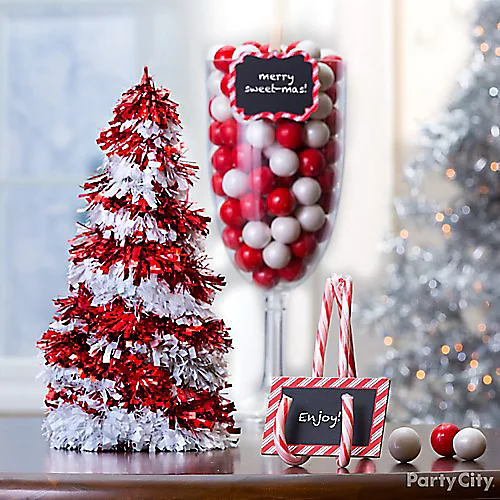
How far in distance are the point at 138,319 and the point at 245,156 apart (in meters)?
0.46

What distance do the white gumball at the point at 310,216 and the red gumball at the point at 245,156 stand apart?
0.33ft

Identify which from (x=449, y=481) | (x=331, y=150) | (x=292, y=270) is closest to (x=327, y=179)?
(x=331, y=150)

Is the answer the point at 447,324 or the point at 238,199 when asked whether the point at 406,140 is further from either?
the point at 238,199

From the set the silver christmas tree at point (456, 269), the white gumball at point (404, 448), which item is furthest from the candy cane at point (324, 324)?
the silver christmas tree at point (456, 269)

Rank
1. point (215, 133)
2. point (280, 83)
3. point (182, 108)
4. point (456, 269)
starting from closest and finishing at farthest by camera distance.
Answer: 1. point (280, 83)
2. point (215, 133)
3. point (456, 269)
4. point (182, 108)

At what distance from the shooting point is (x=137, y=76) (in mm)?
2834

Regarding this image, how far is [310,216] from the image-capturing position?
1.53 m

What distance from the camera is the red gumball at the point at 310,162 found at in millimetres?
1508

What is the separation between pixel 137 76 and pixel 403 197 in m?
0.82

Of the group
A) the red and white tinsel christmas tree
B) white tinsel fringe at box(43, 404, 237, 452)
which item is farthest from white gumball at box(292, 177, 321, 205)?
white tinsel fringe at box(43, 404, 237, 452)

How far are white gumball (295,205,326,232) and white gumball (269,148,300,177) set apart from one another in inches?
2.3

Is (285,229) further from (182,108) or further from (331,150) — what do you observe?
(182,108)

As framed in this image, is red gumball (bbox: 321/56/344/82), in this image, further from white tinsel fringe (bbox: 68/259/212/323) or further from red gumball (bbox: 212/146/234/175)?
white tinsel fringe (bbox: 68/259/212/323)

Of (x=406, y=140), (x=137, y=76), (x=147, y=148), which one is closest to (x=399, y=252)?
(x=406, y=140)
